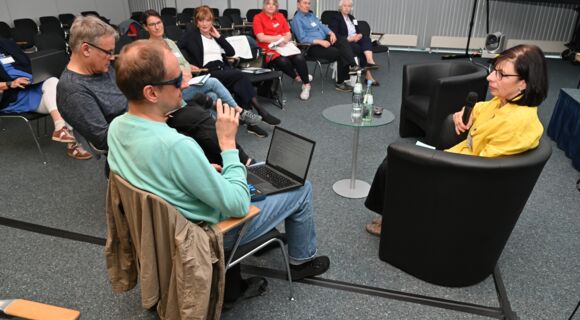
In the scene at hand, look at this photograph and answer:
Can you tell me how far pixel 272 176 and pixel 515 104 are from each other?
47.9 inches

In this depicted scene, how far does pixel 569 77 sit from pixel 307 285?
6.23 m

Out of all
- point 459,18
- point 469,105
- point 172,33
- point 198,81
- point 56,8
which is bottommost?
point 198,81

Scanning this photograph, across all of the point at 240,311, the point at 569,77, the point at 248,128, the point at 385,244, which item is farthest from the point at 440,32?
the point at 240,311

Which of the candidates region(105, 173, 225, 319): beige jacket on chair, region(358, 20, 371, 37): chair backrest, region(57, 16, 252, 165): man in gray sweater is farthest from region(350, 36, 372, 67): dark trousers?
region(105, 173, 225, 319): beige jacket on chair

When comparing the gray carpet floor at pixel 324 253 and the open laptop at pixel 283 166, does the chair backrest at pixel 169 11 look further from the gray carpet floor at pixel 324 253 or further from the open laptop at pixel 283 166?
the open laptop at pixel 283 166

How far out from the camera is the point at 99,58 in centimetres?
226

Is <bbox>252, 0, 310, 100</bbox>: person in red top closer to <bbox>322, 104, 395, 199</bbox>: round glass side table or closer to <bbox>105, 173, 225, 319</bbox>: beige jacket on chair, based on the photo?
<bbox>322, 104, 395, 199</bbox>: round glass side table

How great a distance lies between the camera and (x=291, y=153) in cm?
195

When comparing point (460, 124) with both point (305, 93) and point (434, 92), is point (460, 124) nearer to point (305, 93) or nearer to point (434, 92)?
point (434, 92)

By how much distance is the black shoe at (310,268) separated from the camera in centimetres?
203

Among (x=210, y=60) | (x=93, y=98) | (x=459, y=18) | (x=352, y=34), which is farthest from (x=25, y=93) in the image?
(x=459, y=18)

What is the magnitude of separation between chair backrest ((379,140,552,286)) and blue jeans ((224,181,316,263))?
16.8 inches

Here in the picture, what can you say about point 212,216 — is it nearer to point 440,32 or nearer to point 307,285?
point 307,285

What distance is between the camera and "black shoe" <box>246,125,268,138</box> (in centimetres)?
394
